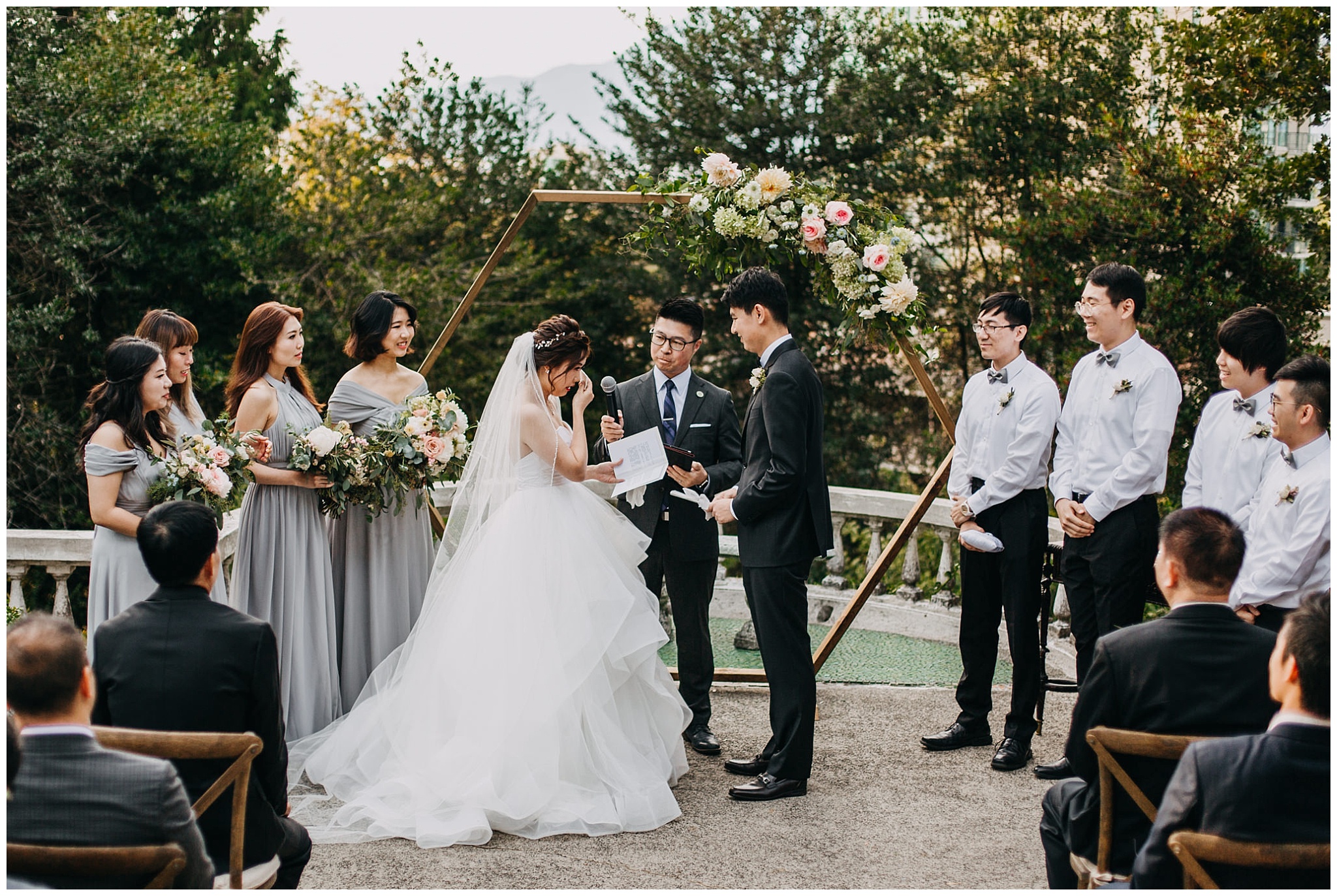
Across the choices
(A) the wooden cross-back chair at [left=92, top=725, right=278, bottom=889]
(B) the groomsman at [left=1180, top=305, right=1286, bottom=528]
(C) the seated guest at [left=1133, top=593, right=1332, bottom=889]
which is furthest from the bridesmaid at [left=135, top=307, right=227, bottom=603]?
(B) the groomsman at [left=1180, top=305, right=1286, bottom=528]

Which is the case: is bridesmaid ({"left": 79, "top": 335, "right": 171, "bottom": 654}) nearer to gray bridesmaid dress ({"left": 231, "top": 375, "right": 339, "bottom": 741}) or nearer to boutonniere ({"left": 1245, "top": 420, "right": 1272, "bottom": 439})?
gray bridesmaid dress ({"left": 231, "top": 375, "right": 339, "bottom": 741})

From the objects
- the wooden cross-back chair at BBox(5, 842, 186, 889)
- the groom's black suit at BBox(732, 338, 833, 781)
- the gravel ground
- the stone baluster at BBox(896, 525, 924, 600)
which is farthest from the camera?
the stone baluster at BBox(896, 525, 924, 600)

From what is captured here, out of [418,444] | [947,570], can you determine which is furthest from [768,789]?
[947,570]

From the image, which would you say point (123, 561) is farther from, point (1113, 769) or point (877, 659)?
point (877, 659)

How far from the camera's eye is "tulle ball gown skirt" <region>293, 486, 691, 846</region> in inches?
161

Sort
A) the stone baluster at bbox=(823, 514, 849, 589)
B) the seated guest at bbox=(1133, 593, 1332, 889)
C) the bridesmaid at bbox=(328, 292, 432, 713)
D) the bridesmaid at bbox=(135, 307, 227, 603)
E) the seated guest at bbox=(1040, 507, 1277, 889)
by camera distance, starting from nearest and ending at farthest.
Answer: the seated guest at bbox=(1133, 593, 1332, 889) → the seated guest at bbox=(1040, 507, 1277, 889) → the bridesmaid at bbox=(135, 307, 227, 603) → the bridesmaid at bbox=(328, 292, 432, 713) → the stone baluster at bbox=(823, 514, 849, 589)

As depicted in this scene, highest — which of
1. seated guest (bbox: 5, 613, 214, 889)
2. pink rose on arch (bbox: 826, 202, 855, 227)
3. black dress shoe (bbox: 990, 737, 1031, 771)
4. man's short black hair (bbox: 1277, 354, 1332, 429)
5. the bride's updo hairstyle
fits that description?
pink rose on arch (bbox: 826, 202, 855, 227)

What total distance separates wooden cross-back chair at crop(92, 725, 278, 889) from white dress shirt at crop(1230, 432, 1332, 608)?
3483 mm

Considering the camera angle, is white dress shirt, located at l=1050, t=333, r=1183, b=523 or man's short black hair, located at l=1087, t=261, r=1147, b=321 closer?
white dress shirt, located at l=1050, t=333, r=1183, b=523

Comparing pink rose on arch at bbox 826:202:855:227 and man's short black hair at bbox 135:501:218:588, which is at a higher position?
pink rose on arch at bbox 826:202:855:227

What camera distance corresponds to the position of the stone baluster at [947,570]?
7410mm

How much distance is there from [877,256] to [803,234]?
1.24ft

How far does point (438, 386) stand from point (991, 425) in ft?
38.5

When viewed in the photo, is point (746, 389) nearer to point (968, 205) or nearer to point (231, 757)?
point (968, 205)
